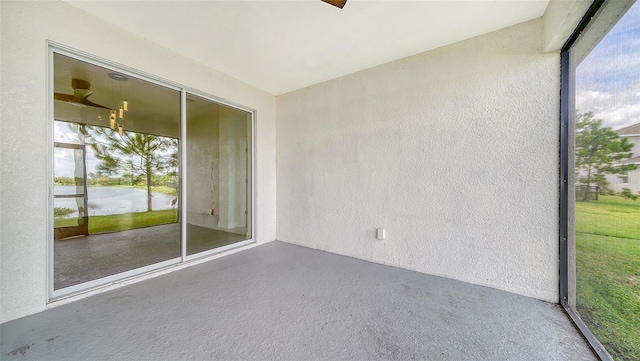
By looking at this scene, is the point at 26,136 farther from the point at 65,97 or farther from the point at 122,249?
the point at 122,249

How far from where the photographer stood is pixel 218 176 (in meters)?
4.22

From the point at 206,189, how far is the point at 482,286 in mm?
4291

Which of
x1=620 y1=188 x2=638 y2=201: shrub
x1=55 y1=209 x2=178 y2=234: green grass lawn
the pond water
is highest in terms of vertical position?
x1=620 y1=188 x2=638 y2=201: shrub

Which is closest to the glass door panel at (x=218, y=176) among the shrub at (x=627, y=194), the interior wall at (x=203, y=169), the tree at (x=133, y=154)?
the interior wall at (x=203, y=169)

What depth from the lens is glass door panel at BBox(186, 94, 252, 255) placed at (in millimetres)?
3338

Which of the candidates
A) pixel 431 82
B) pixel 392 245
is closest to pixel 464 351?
pixel 392 245

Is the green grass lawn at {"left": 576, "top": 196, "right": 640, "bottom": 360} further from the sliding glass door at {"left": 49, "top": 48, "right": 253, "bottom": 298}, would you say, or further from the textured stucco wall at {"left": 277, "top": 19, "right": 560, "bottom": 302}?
the sliding glass door at {"left": 49, "top": 48, "right": 253, "bottom": 298}

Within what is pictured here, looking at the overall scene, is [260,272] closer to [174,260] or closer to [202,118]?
[174,260]

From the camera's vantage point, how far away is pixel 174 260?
9.14 feet

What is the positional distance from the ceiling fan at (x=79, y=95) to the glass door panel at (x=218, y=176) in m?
1.18

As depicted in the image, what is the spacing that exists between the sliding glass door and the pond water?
0.05ft

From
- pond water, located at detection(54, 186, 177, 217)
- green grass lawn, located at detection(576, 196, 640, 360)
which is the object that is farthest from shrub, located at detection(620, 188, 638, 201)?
pond water, located at detection(54, 186, 177, 217)

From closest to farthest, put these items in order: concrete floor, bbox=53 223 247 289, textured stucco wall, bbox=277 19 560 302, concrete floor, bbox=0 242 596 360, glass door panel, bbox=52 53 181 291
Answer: concrete floor, bbox=0 242 596 360
textured stucco wall, bbox=277 19 560 302
concrete floor, bbox=53 223 247 289
glass door panel, bbox=52 53 181 291

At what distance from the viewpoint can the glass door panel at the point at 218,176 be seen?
11.0 ft
